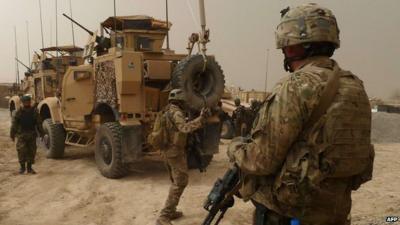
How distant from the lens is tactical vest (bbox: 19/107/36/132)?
8523 mm

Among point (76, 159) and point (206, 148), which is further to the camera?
point (76, 159)

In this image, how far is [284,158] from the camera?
2.25m

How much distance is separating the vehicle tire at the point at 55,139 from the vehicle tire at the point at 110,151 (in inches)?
78.1

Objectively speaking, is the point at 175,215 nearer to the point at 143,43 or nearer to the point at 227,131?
the point at 143,43

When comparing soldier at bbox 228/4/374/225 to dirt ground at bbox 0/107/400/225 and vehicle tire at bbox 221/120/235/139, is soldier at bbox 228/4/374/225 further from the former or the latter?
vehicle tire at bbox 221/120/235/139

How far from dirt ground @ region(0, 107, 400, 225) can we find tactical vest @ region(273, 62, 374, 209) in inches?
115

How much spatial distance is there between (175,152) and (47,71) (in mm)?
7401

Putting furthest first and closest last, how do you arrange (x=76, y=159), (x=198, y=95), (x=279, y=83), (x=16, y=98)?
(x=16, y=98) < (x=76, y=159) < (x=198, y=95) < (x=279, y=83)

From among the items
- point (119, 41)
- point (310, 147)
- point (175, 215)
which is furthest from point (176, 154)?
point (119, 41)

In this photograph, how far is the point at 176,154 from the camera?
17.7ft

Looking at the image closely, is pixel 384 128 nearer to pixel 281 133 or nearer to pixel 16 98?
pixel 16 98

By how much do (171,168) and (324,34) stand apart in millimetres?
3487

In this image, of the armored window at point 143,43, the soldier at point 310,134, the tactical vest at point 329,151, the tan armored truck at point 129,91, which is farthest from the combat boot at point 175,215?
the armored window at point 143,43

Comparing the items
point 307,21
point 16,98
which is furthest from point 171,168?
point 16,98
